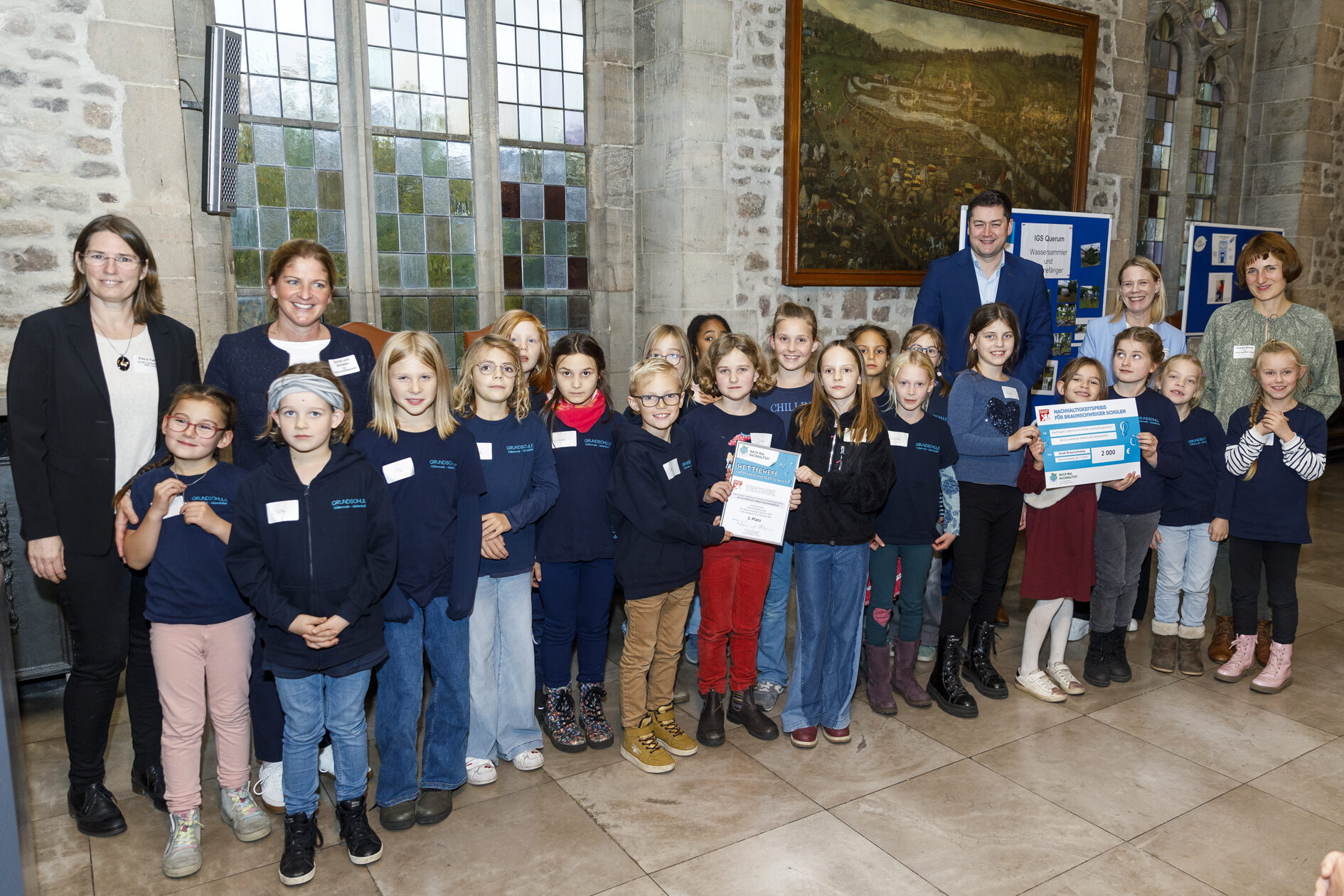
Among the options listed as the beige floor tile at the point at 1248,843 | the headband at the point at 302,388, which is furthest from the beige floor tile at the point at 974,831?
the headband at the point at 302,388

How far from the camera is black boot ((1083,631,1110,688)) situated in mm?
4070

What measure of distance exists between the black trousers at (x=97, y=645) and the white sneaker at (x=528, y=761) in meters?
1.27

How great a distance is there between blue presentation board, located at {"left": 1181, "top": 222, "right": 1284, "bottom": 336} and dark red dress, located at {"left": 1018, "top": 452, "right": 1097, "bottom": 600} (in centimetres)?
474

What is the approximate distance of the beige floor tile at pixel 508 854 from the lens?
2617 mm

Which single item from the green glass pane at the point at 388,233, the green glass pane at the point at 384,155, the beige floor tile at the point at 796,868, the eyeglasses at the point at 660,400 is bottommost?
the beige floor tile at the point at 796,868

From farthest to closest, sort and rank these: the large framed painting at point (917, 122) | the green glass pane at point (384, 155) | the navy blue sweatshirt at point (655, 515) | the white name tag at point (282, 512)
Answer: the large framed painting at point (917, 122) → the green glass pane at point (384, 155) → the navy blue sweatshirt at point (655, 515) → the white name tag at point (282, 512)

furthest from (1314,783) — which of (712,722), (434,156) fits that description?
(434,156)

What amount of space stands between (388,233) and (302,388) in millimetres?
3347

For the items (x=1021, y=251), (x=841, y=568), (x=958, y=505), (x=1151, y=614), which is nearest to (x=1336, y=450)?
(x=1021, y=251)

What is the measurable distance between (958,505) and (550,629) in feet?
5.71

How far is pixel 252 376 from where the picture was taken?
297 centimetres

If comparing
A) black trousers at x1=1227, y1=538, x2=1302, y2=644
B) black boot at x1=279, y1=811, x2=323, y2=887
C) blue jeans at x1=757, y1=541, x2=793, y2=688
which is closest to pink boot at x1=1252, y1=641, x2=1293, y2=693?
black trousers at x1=1227, y1=538, x2=1302, y2=644

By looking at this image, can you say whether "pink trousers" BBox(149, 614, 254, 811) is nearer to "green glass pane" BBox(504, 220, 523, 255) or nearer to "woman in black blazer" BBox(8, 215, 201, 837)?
"woman in black blazer" BBox(8, 215, 201, 837)

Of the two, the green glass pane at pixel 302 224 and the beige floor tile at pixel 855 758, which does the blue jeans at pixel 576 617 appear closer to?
the beige floor tile at pixel 855 758
